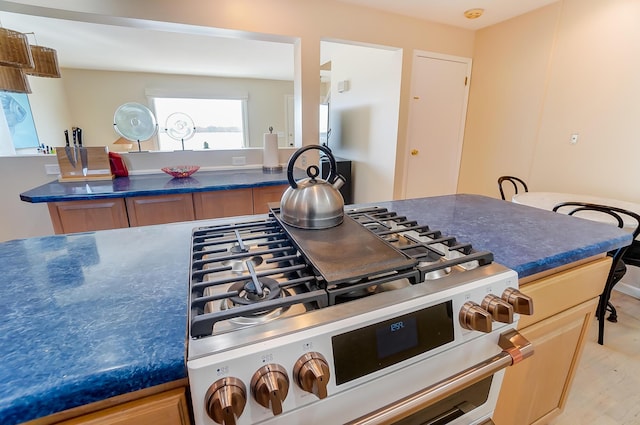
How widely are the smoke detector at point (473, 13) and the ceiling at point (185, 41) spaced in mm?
53

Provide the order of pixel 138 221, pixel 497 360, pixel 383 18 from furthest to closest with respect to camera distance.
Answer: pixel 383 18 < pixel 138 221 < pixel 497 360

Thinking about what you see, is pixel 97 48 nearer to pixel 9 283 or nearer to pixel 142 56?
pixel 142 56

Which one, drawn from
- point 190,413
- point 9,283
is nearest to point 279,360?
point 190,413

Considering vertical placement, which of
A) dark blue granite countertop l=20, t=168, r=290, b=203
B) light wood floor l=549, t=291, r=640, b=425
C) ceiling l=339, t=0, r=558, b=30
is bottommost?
light wood floor l=549, t=291, r=640, b=425

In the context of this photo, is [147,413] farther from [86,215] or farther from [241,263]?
[86,215]

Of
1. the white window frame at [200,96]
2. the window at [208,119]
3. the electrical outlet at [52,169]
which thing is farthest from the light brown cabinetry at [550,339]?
the white window frame at [200,96]

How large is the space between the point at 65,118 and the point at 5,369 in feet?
21.9

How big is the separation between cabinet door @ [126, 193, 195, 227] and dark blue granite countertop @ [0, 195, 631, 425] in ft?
3.27

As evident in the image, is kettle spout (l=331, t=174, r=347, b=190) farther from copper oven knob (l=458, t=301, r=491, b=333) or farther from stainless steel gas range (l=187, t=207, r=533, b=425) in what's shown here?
copper oven knob (l=458, t=301, r=491, b=333)

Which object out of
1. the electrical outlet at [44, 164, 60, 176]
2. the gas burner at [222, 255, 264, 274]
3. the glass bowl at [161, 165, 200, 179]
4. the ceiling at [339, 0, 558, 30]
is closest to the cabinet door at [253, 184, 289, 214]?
the glass bowl at [161, 165, 200, 179]

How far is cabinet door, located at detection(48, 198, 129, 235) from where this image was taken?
1.76 metres

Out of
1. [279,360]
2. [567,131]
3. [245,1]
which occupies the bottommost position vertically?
[279,360]

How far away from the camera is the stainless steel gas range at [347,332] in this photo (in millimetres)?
448

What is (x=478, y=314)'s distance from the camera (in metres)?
0.60
